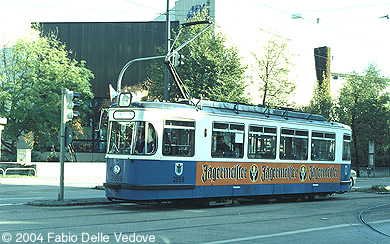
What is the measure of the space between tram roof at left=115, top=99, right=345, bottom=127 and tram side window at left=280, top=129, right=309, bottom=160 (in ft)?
1.62

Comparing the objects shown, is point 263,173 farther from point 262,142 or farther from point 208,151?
point 208,151

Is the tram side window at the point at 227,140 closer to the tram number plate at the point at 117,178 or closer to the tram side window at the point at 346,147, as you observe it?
the tram number plate at the point at 117,178

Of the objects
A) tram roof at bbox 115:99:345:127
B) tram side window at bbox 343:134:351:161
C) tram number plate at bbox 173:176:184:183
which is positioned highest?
tram roof at bbox 115:99:345:127

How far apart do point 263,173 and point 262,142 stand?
3.29 feet

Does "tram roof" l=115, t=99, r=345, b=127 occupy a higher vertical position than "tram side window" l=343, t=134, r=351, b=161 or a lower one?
higher

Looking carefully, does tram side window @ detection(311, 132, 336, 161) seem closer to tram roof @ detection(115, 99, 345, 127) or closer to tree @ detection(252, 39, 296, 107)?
tram roof @ detection(115, 99, 345, 127)

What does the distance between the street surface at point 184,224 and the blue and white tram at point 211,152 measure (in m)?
0.73

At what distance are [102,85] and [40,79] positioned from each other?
17798mm

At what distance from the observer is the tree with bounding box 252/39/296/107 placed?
44.6 m

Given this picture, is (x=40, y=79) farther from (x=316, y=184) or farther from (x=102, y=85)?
(x=316, y=184)

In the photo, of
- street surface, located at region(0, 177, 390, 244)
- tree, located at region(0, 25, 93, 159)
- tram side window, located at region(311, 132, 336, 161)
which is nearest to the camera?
street surface, located at region(0, 177, 390, 244)

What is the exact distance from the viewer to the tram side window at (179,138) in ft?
50.1

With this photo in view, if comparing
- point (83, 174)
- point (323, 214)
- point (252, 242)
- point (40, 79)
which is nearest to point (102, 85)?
point (40, 79)

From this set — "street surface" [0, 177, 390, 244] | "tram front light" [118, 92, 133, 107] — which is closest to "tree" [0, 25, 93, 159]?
"street surface" [0, 177, 390, 244]
